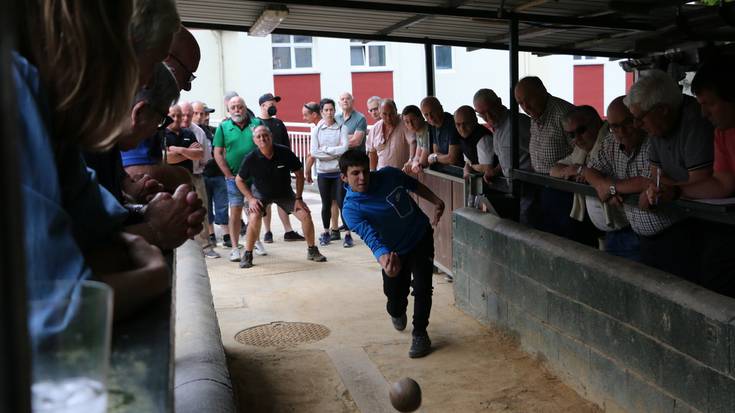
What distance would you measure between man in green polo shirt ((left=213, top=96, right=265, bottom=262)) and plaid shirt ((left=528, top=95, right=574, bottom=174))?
5.31 metres

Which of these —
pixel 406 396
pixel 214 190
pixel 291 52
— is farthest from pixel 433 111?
pixel 291 52

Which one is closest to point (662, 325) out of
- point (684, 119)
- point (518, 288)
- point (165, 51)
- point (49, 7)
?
point (684, 119)

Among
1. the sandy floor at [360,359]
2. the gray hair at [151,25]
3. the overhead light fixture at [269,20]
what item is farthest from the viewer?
the overhead light fixture at [269,20]

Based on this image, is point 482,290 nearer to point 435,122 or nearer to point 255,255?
point 435,122

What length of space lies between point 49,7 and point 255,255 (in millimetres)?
9624

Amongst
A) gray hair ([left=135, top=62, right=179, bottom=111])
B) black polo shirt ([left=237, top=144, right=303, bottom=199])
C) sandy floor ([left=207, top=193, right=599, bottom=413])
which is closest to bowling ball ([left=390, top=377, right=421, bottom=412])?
sandy floor ([left=207, top=193, right=599, bottom=413])

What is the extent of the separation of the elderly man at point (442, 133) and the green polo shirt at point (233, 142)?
10.1 feet

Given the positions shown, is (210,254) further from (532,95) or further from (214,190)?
(532,95)

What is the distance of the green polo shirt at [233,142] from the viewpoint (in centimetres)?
1084

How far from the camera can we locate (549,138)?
20.5 feet

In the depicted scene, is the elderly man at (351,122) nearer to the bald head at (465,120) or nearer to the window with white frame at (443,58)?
the bald head at (465,120)

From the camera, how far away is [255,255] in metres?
10.8

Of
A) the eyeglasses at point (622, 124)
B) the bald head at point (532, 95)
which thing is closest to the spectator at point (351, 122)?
the bald head at point (532, 95)

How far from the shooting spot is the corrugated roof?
22.0 feet
